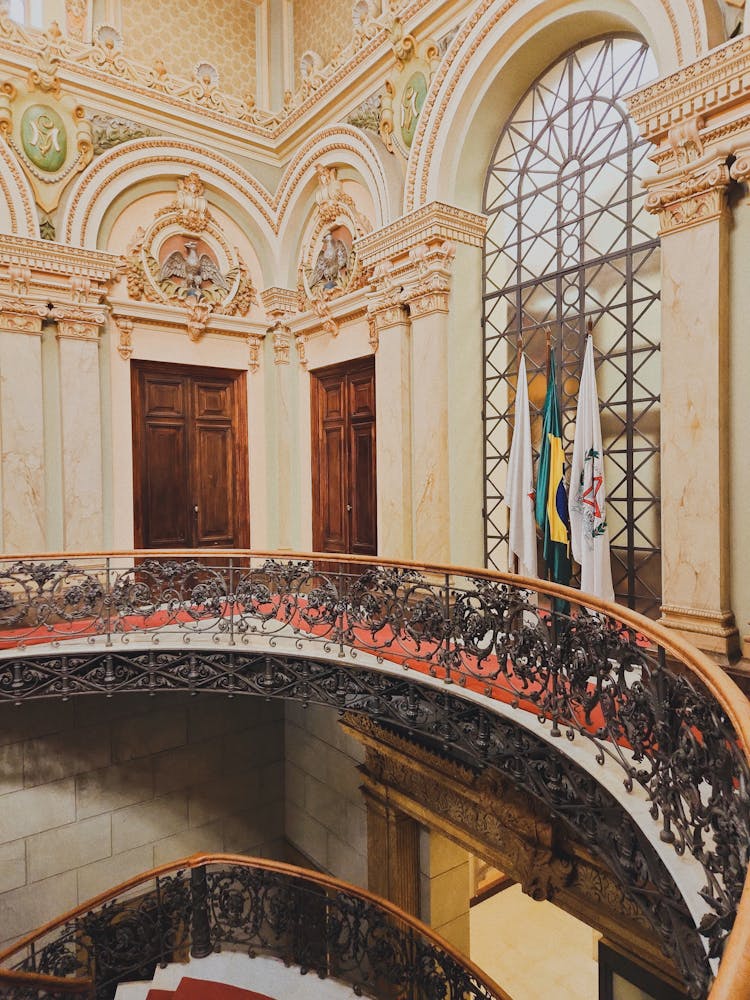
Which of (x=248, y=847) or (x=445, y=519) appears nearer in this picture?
(x=445, y=519)

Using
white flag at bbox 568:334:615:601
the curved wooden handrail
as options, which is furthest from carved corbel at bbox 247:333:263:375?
the curved wooden handrail

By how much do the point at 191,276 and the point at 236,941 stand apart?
832cm

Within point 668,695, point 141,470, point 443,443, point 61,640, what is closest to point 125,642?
point 61,640

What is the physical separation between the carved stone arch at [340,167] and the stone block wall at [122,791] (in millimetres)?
6610

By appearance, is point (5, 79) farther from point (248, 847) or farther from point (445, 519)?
point (248, 847)

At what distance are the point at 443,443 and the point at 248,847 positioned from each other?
684cm

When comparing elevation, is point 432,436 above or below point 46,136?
below

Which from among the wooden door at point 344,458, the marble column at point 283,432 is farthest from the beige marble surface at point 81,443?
the wooden door at point 344,458

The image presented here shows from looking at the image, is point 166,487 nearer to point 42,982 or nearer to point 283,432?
point 283,432

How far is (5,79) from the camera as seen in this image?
291 inches

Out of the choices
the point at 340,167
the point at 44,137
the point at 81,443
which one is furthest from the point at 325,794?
the point at 44,137

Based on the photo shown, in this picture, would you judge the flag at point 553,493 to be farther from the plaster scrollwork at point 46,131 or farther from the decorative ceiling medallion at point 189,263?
the plaster scrollwork at point 46,131

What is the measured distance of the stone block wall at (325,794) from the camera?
28.0 feet

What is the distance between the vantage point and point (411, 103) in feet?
23.6
